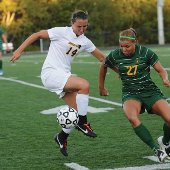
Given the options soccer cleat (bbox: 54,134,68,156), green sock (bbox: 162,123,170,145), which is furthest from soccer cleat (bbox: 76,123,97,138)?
green sock (bbox: 162,123,170,145)

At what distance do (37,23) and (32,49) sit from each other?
5101 mm

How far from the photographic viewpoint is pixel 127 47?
6.67m

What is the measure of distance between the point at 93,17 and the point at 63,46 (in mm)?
51058

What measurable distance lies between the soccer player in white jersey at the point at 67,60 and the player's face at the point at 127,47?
3.19 feet

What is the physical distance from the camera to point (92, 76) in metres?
18.8

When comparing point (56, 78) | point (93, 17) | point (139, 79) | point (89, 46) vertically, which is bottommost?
point (93, 17)

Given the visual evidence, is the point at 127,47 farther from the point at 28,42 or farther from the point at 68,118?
the point at 28,42

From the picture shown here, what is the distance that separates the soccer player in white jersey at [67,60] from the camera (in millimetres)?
7484

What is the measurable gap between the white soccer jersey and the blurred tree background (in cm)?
4583

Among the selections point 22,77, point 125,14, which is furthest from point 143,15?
point 22,77

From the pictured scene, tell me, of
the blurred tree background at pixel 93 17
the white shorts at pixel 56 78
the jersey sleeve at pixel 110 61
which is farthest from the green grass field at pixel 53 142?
the blurred tree background at pixel 93 17

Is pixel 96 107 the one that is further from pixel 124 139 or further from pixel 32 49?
pixel 32 49

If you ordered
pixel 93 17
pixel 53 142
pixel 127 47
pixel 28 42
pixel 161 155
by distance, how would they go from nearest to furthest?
pixel 161 155
pixel 127 47
pixel 28 42
pixel 53 142
pixel 93 17

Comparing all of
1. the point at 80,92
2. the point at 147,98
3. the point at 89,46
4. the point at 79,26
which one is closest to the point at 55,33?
the point at 79,26
